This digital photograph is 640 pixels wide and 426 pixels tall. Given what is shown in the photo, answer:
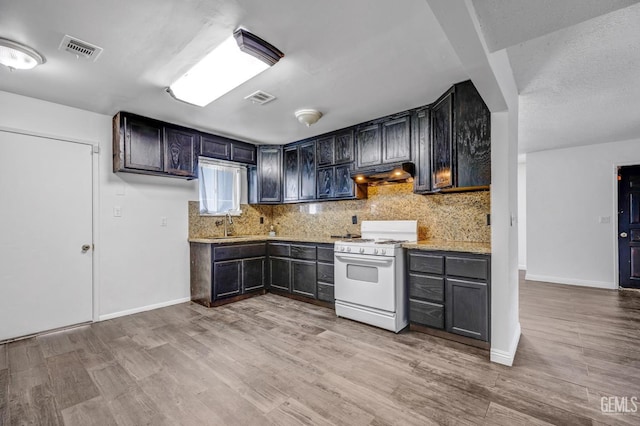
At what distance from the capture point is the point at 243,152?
15.3 feet

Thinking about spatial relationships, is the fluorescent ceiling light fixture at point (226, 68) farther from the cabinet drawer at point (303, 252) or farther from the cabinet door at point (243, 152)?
the cabinet drawer at point (303, 252)

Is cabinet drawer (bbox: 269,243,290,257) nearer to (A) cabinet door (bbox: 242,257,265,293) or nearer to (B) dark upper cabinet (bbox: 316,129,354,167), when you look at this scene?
(A) cabinet door (bbox: 242,257,265,293)

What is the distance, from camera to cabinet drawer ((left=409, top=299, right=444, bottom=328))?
2.82 metres

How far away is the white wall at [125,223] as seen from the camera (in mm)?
3142

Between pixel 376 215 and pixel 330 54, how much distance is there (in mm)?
2394

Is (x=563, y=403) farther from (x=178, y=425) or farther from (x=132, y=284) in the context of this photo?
(x=132, y=284)

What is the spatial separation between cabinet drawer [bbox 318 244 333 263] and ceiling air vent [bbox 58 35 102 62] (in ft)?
9.64

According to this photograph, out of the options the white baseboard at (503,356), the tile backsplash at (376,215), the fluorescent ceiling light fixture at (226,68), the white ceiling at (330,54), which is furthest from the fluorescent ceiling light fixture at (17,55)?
the white baseboard at (503,356)

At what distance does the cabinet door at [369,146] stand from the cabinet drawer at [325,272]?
140cm

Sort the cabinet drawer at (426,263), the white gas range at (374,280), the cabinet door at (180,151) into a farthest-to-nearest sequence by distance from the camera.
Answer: the cabinet door at (180,151) → the white gas range at (374,280) → the cabinet drawer at (426,263)

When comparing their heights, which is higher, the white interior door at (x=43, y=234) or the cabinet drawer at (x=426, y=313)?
the white interior door at (x=43, y=234)

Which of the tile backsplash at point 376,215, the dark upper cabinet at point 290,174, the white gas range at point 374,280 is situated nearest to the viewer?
the white gas range at point 374,280

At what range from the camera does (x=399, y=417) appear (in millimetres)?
1729

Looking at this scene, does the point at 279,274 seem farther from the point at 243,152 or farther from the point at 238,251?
the point at 243,152
